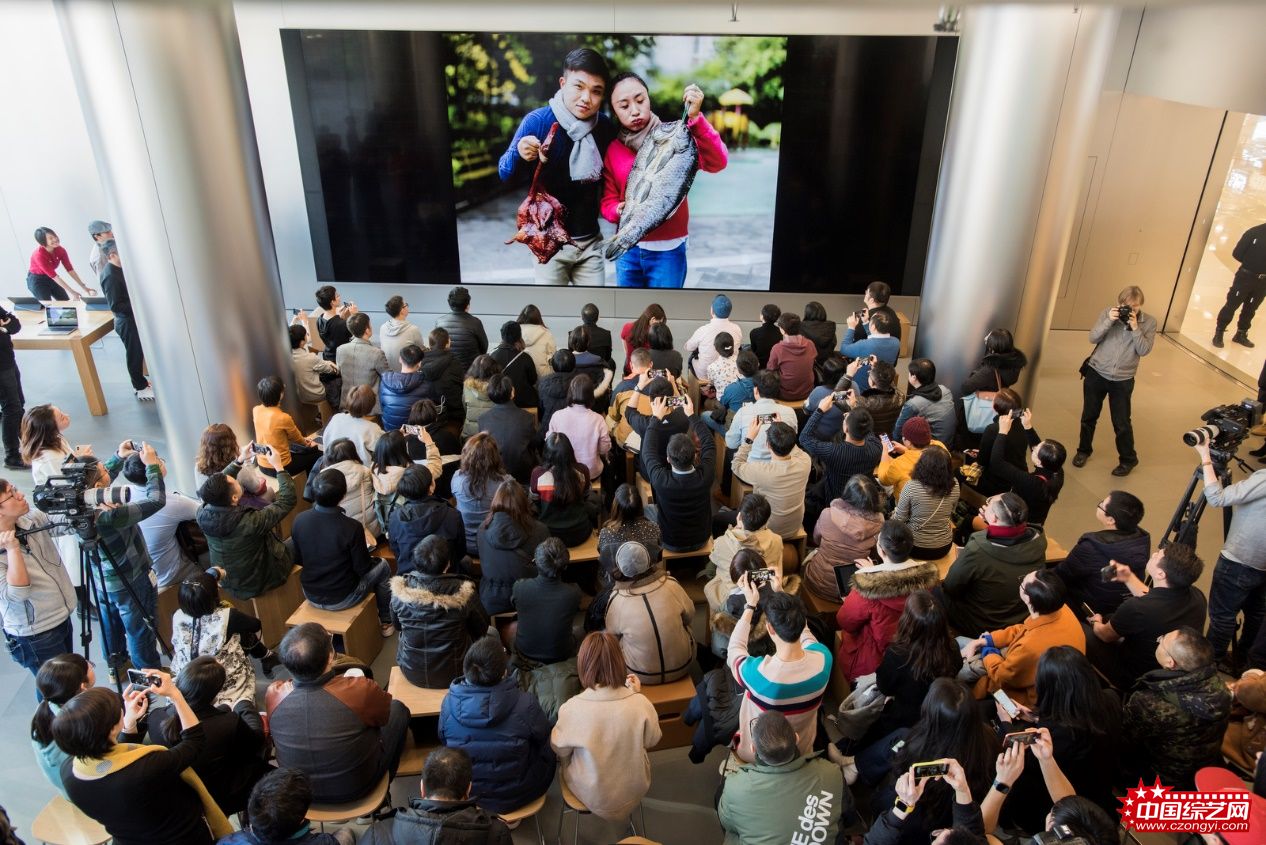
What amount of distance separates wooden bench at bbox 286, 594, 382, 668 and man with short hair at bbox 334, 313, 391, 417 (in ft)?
6.47

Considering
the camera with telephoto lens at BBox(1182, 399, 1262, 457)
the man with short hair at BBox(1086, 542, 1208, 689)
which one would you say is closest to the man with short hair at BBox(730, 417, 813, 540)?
the man with short hair at BBox(1086, 542, 1208, 689)

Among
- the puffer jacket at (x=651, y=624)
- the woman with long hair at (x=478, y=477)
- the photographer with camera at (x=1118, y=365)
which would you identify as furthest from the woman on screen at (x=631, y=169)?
the puffer jacket at (x=651, y=624)

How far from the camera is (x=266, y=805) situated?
2832 mm

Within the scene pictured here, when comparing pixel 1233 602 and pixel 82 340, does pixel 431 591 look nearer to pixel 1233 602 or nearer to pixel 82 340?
pixel 1233 602

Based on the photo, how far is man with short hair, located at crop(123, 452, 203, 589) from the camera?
4578 mm

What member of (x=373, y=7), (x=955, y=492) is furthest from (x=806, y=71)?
(x=955, y=492)

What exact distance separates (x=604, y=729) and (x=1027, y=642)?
1899mm

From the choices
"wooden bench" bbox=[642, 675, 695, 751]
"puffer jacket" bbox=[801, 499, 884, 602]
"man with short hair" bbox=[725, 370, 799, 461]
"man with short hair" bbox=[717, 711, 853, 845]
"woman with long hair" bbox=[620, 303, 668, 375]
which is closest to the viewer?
"man with short hair" bbox=[717, 711, 853, 845]

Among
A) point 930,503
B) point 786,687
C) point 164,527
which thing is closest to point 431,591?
point 786,687

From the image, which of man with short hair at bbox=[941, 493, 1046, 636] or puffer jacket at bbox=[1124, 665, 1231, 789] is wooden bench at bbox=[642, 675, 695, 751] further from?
puffer jacket at bbox=[1124, 665, 1231, 789]

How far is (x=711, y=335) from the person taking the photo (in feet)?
22.7

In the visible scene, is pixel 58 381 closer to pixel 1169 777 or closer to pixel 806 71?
pixel 806 71

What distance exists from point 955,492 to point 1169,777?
1.67m

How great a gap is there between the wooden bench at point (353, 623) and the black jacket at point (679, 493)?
174cm
